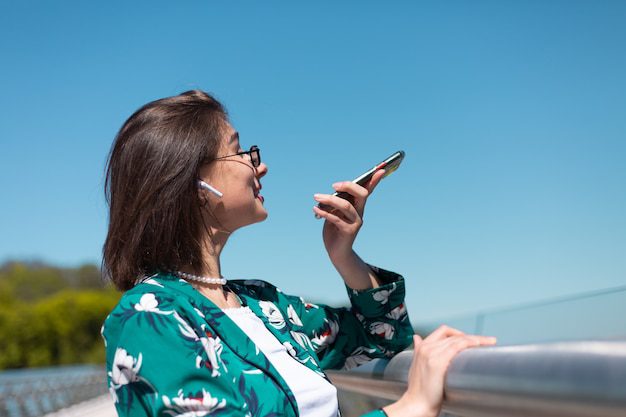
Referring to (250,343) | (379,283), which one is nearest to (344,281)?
(379,283)

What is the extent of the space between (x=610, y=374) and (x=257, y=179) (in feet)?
5.27

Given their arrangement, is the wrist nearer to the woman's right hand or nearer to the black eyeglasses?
the black eyeglasses

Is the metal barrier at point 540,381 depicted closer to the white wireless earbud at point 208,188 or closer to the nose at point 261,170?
the white wireless earbud at point 208,188

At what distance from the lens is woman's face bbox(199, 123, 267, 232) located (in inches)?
90.4

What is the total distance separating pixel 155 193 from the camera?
7.04ft

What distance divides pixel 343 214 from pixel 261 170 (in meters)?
0.30

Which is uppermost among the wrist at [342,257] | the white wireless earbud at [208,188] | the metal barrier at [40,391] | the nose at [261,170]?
the nose at [261,170]

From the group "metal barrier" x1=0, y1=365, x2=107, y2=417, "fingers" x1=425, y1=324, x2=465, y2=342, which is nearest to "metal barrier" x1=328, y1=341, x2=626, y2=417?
"fingers" x1=425, y1=324, x2=465, y2=342

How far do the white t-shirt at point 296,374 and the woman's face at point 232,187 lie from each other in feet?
0.97

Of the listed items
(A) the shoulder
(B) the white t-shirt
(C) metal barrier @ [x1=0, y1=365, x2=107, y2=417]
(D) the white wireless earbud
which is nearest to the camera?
(A) the shoulder

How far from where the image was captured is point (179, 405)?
64.2 inches

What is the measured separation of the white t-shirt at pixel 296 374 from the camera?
201 centimetres

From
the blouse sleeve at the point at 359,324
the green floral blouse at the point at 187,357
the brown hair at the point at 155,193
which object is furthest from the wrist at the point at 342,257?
the brown hair at the point at 155,193

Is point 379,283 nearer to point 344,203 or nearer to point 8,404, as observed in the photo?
point 344,203
